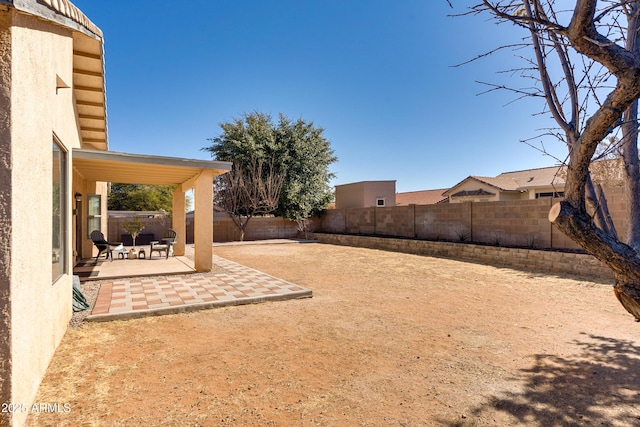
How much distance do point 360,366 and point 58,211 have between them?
443 cm

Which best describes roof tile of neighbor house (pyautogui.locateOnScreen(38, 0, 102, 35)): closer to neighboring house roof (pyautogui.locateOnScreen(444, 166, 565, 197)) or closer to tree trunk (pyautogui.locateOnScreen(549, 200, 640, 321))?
tree trunk (pyautogui.locateOnScreen(549, 200, 640, 321))

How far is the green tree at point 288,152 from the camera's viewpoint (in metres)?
22.0

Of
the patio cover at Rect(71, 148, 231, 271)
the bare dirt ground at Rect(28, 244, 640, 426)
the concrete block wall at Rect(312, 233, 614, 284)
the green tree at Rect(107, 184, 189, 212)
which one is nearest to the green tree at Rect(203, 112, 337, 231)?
the concrete block wall at Rect(312, 233, 614, 284)

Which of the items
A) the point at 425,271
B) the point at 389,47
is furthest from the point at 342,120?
the point at 425,271

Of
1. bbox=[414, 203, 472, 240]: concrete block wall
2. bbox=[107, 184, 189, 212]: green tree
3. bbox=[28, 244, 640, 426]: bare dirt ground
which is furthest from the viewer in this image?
bbox=[107, 184, 189, 212]: green tree

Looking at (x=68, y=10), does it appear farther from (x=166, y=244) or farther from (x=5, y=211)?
(x=166, y=244)

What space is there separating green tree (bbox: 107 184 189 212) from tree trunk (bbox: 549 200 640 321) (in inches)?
1309

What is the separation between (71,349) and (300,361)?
285 centimetres

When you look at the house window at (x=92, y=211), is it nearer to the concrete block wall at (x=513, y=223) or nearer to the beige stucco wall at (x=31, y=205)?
the beige stucco wall at (x=31, y=205)

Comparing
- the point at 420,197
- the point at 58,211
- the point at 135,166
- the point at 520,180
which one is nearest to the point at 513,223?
the point at 135,166

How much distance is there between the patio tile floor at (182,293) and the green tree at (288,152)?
13721 millimetres

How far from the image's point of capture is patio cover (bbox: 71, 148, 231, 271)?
758cm

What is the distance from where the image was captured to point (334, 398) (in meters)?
2.94

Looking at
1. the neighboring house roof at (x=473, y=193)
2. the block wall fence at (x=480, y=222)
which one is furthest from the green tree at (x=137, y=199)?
the neighboring house roof at (x=473, y=193)
